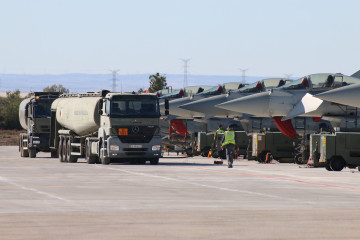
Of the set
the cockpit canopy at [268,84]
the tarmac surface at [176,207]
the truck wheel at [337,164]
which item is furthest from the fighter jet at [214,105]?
the tarmac surface at [176,207]

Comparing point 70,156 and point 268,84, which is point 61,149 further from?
point 268,84

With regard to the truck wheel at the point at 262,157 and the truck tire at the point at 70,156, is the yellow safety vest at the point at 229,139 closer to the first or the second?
the truck wheel at the point at 262,157

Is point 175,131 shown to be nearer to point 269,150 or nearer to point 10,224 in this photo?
point 269,150

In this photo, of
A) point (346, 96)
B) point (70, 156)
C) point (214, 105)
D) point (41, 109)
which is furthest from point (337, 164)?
point (41, 109)

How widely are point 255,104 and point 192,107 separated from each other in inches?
282

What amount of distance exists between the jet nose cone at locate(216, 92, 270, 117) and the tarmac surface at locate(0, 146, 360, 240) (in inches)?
500

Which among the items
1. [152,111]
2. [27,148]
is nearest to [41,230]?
[152,111]

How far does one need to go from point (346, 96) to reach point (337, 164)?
9.38 feet

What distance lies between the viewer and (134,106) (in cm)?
2814

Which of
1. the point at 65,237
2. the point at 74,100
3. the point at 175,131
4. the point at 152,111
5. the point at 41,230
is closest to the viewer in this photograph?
the point at 65,237

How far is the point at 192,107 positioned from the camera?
4003 cm

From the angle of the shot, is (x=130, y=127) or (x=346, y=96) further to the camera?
(x=130, y=127)

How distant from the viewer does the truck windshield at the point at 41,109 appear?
3728cm

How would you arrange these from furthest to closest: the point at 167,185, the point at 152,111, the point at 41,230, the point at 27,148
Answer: the point at 27,148, the point at 152,111, the point at 167,185, the point at 41,230
